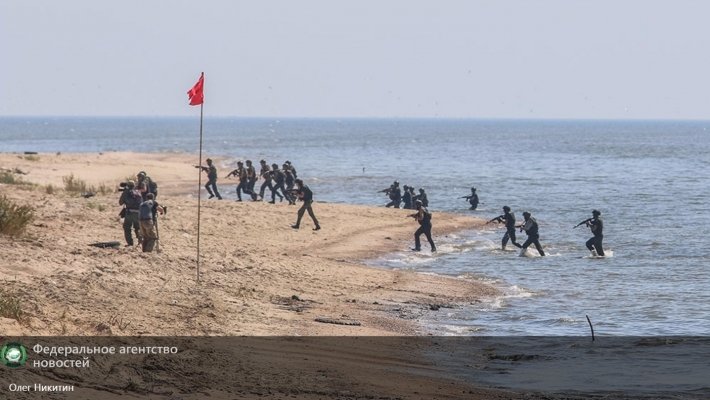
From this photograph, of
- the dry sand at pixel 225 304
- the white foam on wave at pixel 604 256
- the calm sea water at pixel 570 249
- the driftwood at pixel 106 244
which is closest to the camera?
the dry sand at pixel 225 304

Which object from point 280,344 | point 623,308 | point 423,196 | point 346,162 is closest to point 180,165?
point 346,162

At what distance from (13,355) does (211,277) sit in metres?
8.58

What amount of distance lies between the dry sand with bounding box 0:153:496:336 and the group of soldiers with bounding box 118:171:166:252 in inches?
13.6

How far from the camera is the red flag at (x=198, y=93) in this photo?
18469mm

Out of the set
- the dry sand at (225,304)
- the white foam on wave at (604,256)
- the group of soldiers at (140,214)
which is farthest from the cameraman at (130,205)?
the white foam on wave at (604,256)

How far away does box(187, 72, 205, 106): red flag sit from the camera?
60.6ft

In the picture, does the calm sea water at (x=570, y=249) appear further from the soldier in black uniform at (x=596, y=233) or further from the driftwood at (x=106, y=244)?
the driftwood at (x=106, y=244)

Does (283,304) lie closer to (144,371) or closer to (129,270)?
(129,270)

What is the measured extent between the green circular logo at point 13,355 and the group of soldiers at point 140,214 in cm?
867

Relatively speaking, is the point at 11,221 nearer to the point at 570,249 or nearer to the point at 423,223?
the point at 423,223

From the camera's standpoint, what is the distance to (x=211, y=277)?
19.7m

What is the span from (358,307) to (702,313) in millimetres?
6797

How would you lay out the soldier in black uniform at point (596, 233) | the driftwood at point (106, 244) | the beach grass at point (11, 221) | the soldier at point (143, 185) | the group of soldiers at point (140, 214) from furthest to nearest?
the soldier in black uniform at point (596, 233) → the soldier at point (143, 185) → the driftwood at point (106, 244) → the group of soldiers at point (140, 214) → the beach grass at point (11, 221)

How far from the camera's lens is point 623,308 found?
21.1m
